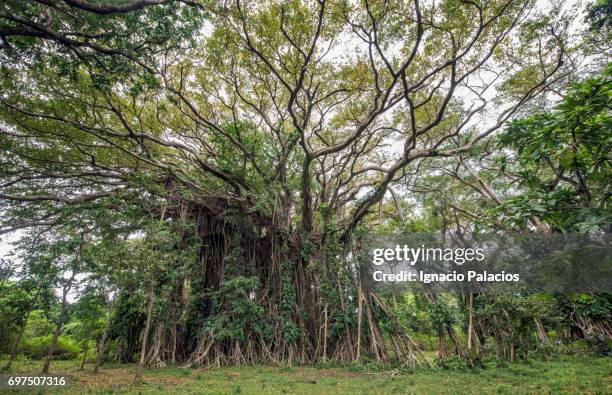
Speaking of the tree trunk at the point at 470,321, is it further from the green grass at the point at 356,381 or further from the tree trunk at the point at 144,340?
the tree trunk at the point at 144,340

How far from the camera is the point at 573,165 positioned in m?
2.40

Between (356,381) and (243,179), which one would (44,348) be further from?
(356,381)

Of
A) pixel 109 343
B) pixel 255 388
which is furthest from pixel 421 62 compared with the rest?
pixel 109 343

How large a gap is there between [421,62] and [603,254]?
524cm

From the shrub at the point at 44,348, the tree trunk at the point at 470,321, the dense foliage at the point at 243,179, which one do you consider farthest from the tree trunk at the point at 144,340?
the shrub at the point at 44,348

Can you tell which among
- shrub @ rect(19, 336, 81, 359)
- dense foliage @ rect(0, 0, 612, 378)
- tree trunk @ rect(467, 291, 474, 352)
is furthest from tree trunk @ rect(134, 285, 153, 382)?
shrub @ rect(19, 336, 81, 359)

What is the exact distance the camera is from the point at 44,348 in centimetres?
877

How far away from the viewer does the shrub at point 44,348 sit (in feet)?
28.1

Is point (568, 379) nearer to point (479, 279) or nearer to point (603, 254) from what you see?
point (479, 279)

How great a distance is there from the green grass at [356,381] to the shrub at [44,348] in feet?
14.5

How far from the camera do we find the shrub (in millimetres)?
8554

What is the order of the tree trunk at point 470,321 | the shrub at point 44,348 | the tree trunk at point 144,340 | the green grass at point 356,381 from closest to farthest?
the green grass at point 356,381, the tree trunk at point 144,340, the tree trunk at point 470,321, the shrub at point 44,348

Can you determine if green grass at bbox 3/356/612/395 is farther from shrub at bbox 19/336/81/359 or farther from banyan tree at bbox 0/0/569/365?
shrub at bbox 19/336/81/359

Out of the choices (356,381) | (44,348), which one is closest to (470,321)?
(356,381)
